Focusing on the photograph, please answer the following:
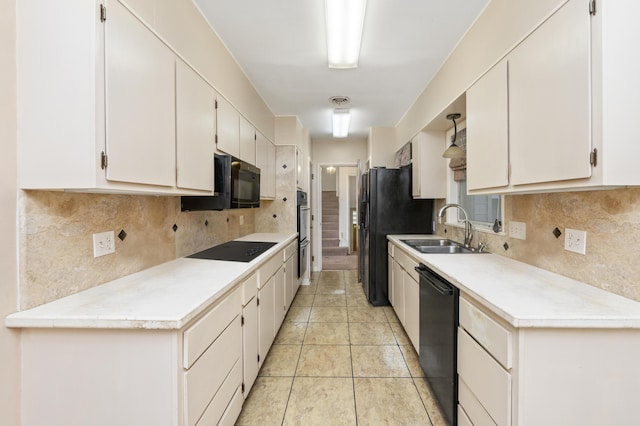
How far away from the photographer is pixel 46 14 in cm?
110

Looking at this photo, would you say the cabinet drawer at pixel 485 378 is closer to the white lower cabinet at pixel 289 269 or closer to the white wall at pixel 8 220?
the white wall at pixel 8 220

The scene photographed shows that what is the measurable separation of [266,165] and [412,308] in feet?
7.58

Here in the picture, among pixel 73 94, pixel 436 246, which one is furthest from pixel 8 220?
pixel 436 246

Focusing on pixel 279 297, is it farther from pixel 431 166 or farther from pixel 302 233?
pixel 431 166

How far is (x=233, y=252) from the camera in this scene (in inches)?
92.8

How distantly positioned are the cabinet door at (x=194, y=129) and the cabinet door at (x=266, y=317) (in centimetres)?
88

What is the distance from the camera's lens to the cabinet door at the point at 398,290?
292cm

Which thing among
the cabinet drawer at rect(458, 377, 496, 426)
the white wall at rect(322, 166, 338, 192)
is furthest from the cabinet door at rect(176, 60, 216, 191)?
the white wall at rect(322, 166, 338, 192)

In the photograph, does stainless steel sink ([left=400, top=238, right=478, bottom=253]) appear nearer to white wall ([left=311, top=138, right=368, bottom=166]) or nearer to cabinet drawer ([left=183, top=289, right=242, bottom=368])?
cabinet drawer ([left=183, top=289, right=242, bottom=368])

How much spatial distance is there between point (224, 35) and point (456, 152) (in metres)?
2.11

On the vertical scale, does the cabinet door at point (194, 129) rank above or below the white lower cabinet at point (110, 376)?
above

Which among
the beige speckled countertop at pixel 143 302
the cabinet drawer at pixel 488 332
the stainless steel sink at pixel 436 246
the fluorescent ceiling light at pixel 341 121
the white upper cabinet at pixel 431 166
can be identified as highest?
the fluorescent ceiling light at pixel 341 121

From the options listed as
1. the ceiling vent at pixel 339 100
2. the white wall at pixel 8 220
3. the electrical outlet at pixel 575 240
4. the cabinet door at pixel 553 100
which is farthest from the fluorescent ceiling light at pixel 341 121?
the white wall at pixel 8 220

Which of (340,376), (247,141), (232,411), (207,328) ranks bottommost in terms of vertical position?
(340,376)
